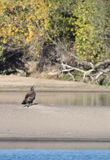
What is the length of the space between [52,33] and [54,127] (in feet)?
54.0

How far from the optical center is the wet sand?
561 inches

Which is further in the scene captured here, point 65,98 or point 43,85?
point 43,85

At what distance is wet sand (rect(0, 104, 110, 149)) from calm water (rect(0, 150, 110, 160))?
1.55 feet

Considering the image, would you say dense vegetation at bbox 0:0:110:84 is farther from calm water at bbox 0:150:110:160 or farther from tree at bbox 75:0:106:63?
calm water at bbox 0:150:110:160

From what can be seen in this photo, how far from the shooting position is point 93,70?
102 feet

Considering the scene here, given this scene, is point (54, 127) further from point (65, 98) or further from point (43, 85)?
point (43, 85)

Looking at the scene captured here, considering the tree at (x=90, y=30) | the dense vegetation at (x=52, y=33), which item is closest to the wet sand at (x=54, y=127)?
the tree at (x=90, y=30)

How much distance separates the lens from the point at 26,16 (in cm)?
3139

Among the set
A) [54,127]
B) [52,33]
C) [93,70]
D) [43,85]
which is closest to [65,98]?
[43,85]

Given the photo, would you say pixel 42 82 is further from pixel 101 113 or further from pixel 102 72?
pixel 101 113

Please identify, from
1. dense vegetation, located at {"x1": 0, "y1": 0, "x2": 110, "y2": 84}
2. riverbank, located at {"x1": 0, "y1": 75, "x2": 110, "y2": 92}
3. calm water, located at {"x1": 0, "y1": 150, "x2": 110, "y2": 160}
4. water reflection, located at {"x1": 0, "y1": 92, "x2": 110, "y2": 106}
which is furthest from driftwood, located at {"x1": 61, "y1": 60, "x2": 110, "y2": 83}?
calm water, located at {"x1": 0, "y1": 150, "x2": 110, "y2": 160}

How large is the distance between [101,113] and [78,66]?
14.7m

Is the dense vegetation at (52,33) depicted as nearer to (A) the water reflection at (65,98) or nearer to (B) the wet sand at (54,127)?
(A) the water reflection at (65,98)

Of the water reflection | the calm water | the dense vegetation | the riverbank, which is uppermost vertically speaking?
the dense vegetation
